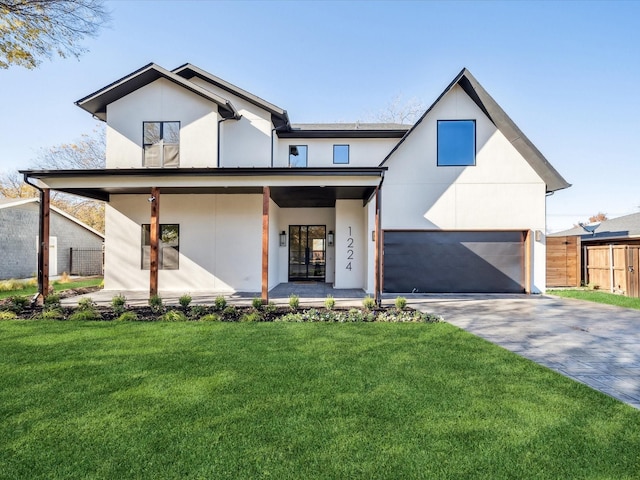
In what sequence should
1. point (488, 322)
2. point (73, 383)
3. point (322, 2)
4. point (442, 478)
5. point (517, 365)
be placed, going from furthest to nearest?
1. point (322, 2)
2. point (488, 322)
3. point (517, 365)
4. point (73, 383)
5. point (442, 478)

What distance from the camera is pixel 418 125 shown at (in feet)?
38.0

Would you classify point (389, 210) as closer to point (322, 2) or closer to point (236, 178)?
point (236, 178)

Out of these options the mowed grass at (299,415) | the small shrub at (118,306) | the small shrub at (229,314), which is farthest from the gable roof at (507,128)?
the small shrub at (118,306)

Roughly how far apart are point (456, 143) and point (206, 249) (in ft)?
31.7

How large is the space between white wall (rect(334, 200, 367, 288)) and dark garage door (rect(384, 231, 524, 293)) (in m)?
1.16

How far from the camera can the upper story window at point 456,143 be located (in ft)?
38.3

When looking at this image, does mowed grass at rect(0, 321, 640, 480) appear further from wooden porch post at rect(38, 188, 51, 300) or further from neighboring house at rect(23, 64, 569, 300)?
neighboring house at rect(23, 64, 569, 300)

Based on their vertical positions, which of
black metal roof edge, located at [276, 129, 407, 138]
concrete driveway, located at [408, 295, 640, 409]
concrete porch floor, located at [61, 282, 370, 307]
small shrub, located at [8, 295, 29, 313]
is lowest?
concrete driveway, located at [408, 295, 640, 409]

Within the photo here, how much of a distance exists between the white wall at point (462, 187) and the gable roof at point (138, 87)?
6085mm

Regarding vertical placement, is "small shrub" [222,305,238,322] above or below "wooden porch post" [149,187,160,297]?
below

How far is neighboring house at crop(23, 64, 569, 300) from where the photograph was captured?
11.3m

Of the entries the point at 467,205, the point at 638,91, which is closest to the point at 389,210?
the point at 467,205

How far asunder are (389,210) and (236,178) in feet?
18.1

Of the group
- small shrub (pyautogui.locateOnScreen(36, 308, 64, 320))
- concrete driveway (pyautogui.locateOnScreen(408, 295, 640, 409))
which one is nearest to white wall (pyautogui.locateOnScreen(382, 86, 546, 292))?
concrete driveway (pyautogui.locateOnScreen(408, 295, 640, 409))
